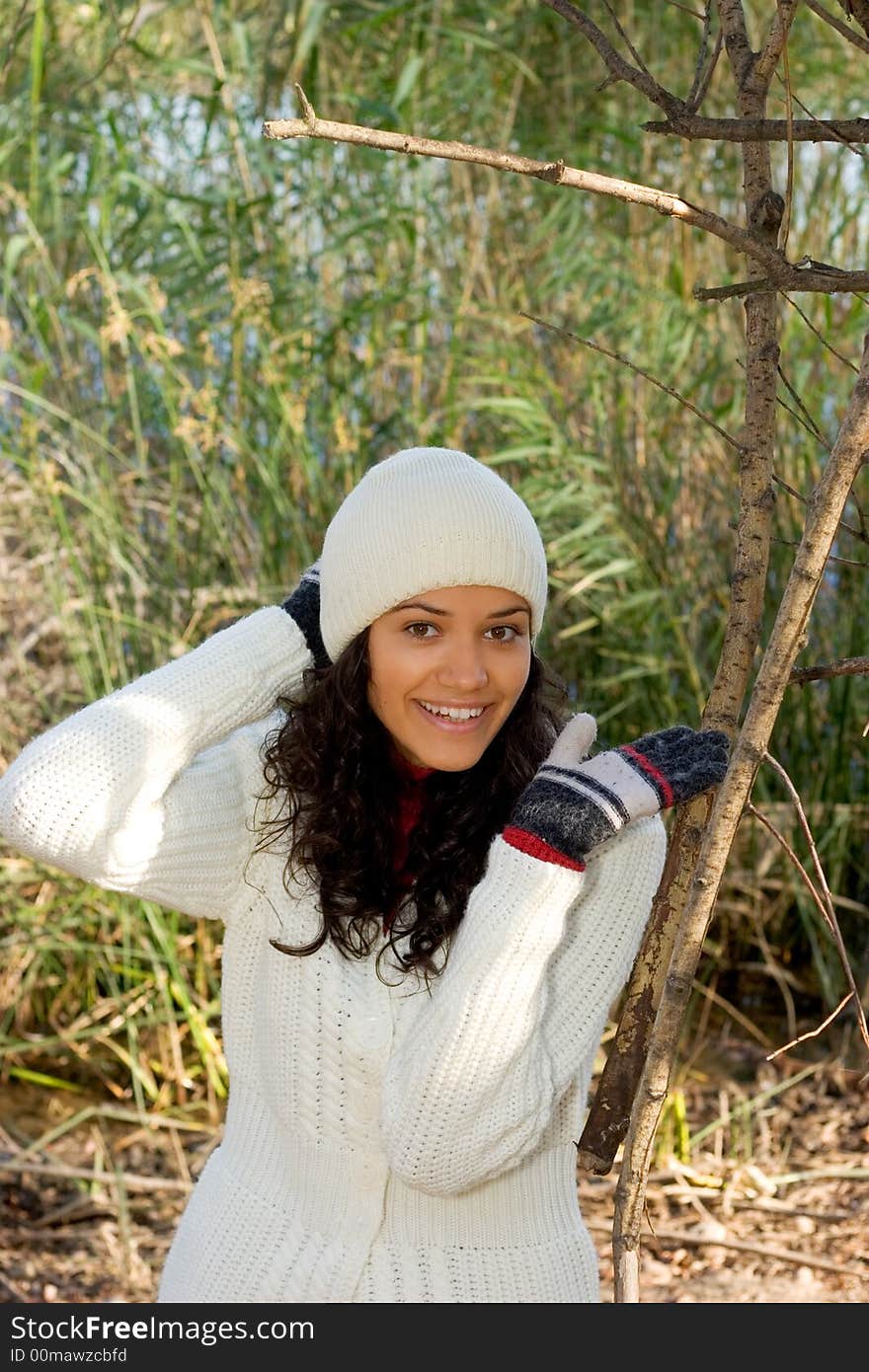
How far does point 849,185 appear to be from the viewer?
3.88m

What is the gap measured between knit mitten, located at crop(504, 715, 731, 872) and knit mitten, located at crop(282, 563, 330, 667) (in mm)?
323

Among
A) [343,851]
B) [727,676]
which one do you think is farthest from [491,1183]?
[727,676]

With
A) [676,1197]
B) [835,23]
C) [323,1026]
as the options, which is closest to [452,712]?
[323,1026]

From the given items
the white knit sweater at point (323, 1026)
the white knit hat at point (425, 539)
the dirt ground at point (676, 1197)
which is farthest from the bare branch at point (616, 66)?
the dirt ground at point (676, 1197)

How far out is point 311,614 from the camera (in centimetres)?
165

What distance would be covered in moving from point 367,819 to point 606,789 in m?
0.30

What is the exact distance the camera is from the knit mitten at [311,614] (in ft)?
5.40

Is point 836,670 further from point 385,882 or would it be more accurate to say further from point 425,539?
point 385,882

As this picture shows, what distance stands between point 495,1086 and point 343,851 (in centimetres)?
27

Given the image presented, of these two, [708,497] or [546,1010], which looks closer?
[546,1010]

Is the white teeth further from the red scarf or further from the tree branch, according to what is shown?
the tree branch

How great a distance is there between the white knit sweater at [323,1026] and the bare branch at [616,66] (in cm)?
63
